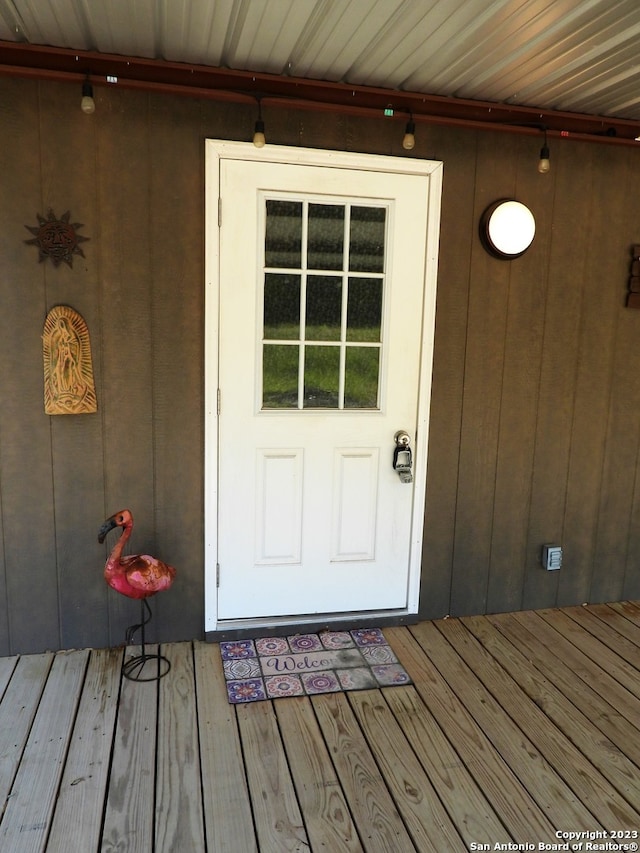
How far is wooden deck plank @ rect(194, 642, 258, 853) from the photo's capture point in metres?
1.76

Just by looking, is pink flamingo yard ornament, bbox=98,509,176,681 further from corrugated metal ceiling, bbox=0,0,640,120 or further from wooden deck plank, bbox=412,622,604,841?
corrugated metal ceiling, bbox=0,0,640,120

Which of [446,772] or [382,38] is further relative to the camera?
[382,38]

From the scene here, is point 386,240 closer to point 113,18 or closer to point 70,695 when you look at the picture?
point 113,18

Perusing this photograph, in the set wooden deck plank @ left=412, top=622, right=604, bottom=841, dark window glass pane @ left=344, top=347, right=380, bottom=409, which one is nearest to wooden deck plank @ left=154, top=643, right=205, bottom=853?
wooden deck plank @ left=412, top=622, right=604, bottom=841

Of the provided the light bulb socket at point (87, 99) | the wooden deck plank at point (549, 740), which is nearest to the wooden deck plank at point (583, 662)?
the wooden deck plank at point (549, 740)

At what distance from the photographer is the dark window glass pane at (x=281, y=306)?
269 centimetres

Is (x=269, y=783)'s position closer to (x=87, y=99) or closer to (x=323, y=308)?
(x=323, y=308)

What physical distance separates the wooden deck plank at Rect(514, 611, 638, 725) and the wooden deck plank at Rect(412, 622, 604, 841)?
430mm

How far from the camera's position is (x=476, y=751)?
2.15 meters

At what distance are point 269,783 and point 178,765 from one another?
0.31m

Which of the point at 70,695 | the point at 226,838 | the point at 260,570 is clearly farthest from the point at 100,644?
the point at 226,838

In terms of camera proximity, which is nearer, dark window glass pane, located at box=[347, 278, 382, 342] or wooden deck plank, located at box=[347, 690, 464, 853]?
wooden deck plank, located at box=[347, 690, 464, 853]

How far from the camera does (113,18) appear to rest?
205 centimetres

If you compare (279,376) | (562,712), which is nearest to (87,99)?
(279,376)
